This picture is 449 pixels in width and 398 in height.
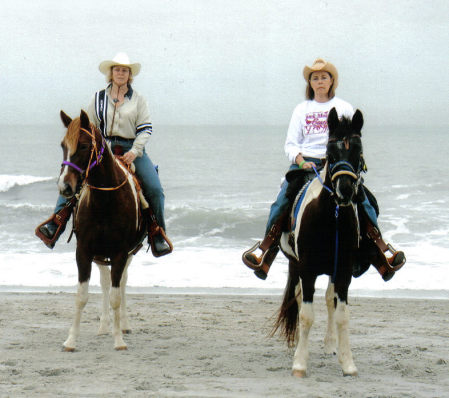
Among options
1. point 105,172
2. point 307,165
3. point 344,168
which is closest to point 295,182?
point 307,165

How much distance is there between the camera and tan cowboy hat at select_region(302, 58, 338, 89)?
5.80 metres

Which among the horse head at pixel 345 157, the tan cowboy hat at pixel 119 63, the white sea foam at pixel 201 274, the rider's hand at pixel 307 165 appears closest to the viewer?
the horse head at pixel 345 157

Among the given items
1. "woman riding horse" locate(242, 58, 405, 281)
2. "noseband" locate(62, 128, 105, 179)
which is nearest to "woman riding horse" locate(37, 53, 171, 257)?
"noseband" locate(62, 128, 105, 179)

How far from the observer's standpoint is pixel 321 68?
580 centimetres

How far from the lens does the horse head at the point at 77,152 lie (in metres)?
5.20

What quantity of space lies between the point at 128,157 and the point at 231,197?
61.6 ft

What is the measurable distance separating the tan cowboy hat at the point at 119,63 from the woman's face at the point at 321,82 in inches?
73.2

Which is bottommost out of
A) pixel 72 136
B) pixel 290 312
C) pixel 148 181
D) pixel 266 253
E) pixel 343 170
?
pixel 290 312

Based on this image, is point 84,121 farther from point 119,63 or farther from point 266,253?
point 266,253

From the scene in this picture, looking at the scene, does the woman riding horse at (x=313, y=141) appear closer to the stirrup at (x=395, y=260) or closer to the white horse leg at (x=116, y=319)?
the stirrup at (x=395, y=260)

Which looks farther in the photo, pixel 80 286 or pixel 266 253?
pixel 80 286

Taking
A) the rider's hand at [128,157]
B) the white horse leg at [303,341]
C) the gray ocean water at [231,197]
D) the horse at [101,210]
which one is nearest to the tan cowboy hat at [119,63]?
the rider's hand at [128,157]

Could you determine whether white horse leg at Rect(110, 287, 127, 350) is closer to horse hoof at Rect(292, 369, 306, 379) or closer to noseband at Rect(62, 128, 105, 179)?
noseband at Rect(62, 128, 105, 179)

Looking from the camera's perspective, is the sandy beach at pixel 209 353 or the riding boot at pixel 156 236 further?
the riding boot at pixel 156 236
